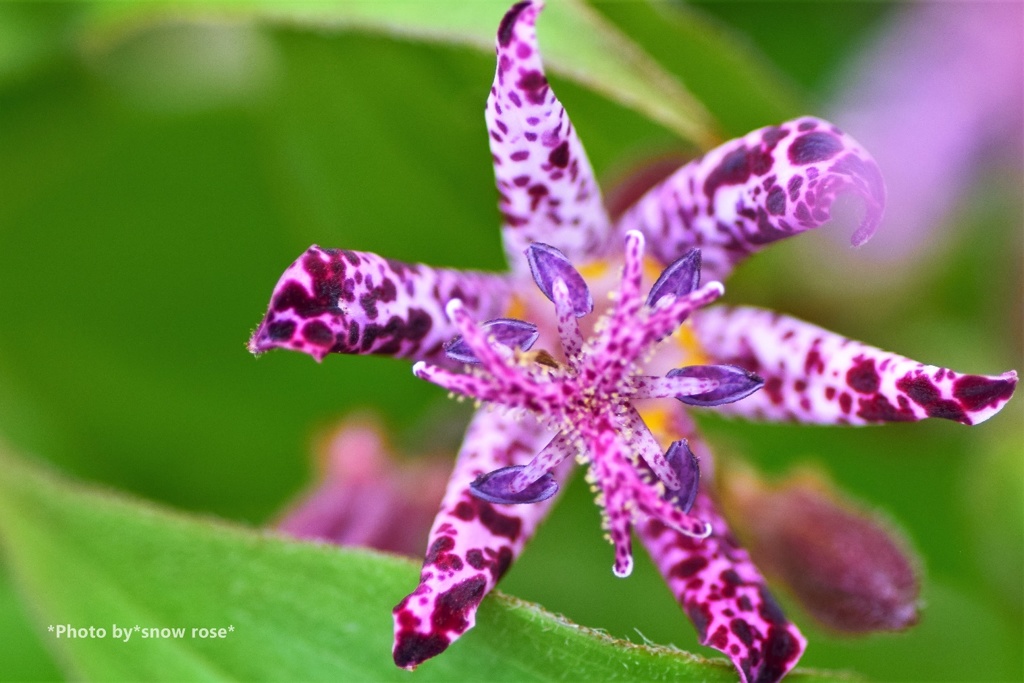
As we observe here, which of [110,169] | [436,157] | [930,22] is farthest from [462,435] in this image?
[930,22]

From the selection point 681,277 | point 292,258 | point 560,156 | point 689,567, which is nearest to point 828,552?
point 689,567

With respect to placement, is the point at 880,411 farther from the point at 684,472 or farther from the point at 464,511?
the point at 464,511

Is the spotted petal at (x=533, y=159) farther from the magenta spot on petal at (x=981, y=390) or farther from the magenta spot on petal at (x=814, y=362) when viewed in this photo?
the magenta spot on petal at (x=981, y=390)

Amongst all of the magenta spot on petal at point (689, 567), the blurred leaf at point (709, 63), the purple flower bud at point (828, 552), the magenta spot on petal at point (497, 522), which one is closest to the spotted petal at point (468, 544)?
the magenta spot on petal at point (497, 522)

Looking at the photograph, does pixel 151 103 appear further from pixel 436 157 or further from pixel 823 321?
pixel 823 321

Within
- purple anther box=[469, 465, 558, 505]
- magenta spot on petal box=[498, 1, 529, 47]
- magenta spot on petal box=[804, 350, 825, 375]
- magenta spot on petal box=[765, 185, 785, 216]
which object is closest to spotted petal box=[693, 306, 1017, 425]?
magenta spot on petal box=[804, 350, 825, 375]

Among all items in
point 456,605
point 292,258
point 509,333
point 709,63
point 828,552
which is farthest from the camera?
point 292,258
